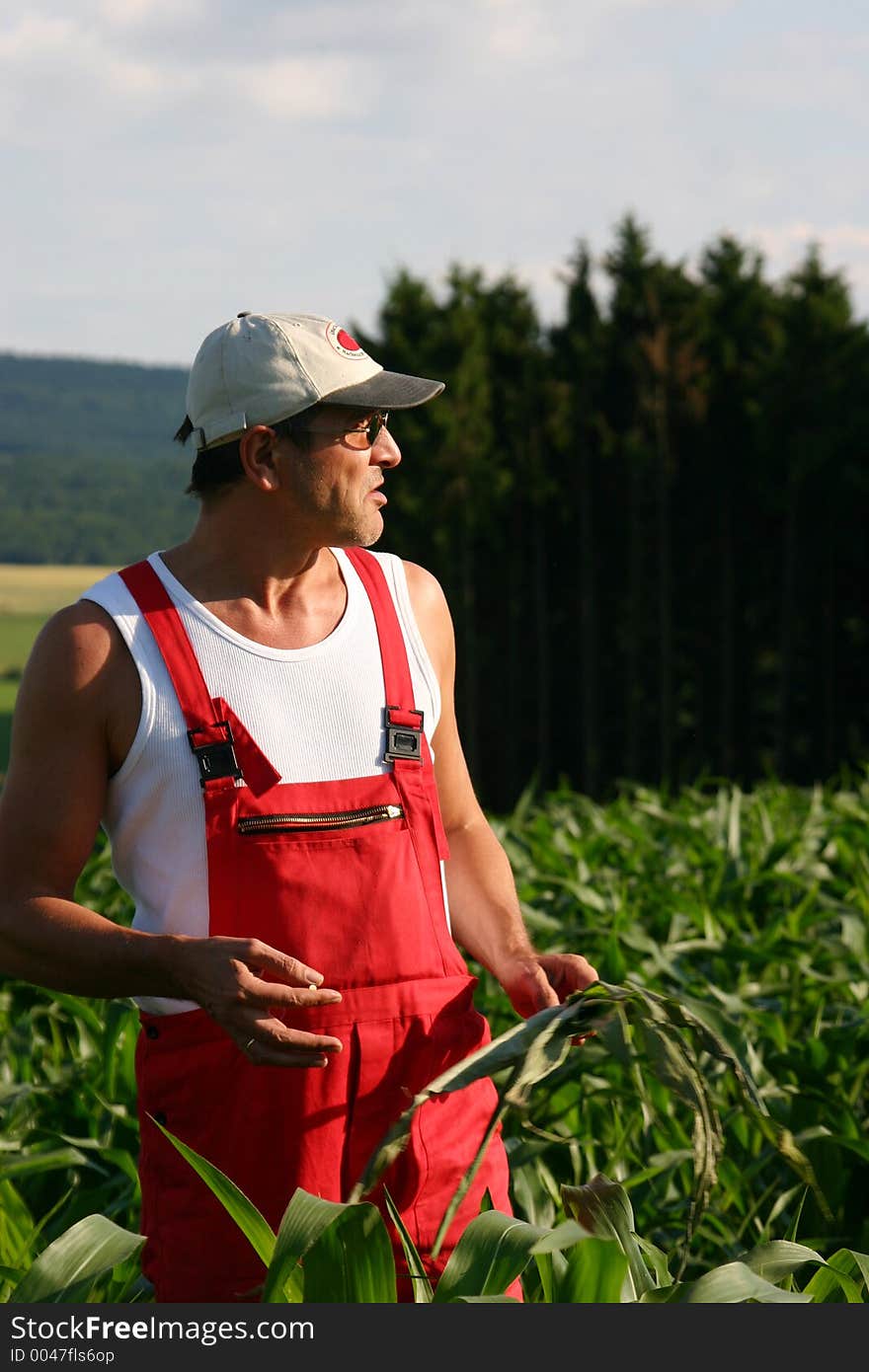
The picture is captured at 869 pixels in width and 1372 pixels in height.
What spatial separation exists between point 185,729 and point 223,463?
410mm

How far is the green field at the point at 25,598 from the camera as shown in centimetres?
8581

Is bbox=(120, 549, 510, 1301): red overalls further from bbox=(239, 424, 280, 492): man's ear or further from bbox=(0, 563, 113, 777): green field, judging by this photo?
bbox=(0, 563, 113, 777): green field

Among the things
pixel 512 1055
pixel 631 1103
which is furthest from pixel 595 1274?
pixel 631 1103

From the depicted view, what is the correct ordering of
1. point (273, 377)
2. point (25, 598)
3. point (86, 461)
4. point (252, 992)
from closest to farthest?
point (252, 992) < point (273, 377) < point (25, 598) < point (86, 461)

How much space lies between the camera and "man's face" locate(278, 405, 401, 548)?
7.09ft

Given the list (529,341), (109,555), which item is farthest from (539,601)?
(109,555)

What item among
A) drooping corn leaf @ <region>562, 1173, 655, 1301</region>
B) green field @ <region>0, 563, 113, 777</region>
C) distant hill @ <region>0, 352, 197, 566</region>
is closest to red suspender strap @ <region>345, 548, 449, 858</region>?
drooping corn leaf @ <region>562, 1173, 655, 1301</region>

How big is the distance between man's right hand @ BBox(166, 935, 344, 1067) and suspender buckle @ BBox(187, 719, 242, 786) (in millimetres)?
212

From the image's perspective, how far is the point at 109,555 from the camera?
4321 inches

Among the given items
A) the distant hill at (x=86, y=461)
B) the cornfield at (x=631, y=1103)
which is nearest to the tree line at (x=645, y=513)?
the cornfield at (x=631, y=1103)

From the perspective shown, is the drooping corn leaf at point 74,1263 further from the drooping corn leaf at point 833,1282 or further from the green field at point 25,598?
the green field at point 25,598

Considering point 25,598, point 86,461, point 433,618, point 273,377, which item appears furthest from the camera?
point 86,461

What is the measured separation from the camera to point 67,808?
80.2 inches

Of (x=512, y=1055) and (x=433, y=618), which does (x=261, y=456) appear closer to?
(x=433, y=618)
